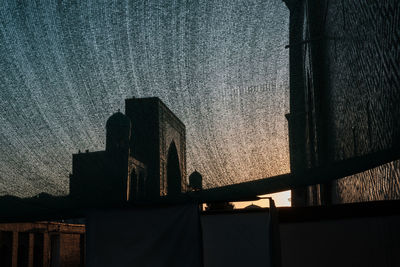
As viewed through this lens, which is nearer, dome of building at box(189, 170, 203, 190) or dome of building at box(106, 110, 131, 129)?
dome of building at box(106, 110, 131, 129)

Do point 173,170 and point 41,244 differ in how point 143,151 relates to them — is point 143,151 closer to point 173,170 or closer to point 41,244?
point 173,170

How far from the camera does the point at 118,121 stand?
77.8 ft

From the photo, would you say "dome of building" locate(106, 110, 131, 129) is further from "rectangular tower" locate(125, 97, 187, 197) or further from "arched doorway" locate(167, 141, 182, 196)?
"arched doorway" locate(167, 141, 182, 196)

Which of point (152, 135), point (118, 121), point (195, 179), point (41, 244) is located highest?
point (118, 121)

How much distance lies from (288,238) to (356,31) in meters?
2.73

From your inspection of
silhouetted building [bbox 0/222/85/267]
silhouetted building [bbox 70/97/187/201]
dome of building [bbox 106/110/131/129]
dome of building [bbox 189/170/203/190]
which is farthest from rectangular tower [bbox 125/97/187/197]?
dome of building [bbox 189/170/203/190]

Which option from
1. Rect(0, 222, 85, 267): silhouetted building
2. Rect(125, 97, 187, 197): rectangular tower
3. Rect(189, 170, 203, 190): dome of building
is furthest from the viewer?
Rect(189, 170, 203, 190): dome of building

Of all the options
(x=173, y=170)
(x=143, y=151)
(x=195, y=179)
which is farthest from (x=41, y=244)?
(x=195, y=179)

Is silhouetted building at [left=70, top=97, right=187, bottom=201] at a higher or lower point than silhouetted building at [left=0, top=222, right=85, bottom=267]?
higher

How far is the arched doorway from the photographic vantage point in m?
29.9

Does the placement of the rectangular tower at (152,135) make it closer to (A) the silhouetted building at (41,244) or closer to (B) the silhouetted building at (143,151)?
(B) the silhouetted building at (143,151)

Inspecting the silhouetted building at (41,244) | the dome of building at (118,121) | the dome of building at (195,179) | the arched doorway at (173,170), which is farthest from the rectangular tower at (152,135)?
the dome of building at (195,179)

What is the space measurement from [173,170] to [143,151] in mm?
5870

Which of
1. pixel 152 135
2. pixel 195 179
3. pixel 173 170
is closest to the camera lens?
pixel 152 135
